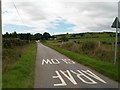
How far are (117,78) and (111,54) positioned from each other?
9.94 m

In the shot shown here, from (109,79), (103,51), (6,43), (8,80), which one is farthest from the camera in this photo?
(6,43)

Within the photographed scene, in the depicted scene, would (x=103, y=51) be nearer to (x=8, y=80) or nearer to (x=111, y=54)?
(x=111, y=54)

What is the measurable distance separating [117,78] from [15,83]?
15.6 ft

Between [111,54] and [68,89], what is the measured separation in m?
12.8

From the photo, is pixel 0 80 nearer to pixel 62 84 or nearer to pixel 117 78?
pixel 62 84

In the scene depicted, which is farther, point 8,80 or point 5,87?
point 8,80

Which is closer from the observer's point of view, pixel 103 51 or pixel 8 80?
pixel 8 80

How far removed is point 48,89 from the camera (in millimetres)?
8789

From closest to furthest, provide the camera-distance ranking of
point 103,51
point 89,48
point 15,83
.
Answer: point 15,83, point 103,51, point 89,48

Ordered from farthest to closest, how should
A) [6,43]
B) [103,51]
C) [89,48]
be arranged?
[6,43], [89,48], [103,51]

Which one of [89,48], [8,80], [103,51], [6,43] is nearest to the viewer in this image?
[8,80]

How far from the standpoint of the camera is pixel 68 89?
8805mm

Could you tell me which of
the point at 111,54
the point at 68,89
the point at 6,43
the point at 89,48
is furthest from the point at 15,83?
the point at 6,43

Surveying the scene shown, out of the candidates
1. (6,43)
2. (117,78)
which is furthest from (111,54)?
(6,43)
